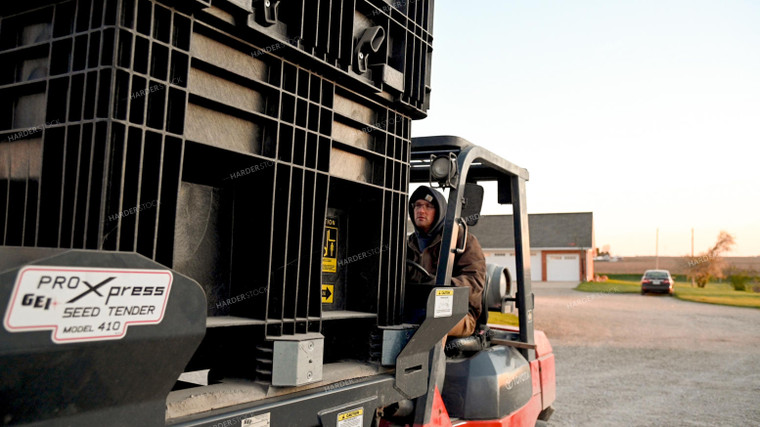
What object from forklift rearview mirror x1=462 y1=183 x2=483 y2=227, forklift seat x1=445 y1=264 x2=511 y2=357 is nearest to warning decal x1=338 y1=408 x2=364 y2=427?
forklift rearview mirror x1=462 y1=183 x2=483 y2=227

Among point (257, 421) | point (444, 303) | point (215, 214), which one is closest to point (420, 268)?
point (444, 303)

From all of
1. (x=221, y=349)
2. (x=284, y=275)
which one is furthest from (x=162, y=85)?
(x=221, y=349)

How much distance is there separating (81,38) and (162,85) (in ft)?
0.83

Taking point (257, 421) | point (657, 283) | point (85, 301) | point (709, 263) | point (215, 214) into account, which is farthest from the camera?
point (709, 263)

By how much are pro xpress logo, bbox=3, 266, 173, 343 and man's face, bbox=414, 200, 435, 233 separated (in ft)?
8.62

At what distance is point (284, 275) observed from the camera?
2.31 metres

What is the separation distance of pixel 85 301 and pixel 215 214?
976 millimetres

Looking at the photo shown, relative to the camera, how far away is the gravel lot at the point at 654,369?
7.62 metres

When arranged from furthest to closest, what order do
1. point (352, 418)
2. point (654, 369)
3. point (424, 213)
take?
point (654, 369), point (424, 213), point (352, 418)

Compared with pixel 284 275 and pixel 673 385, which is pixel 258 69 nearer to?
pixel 284 275

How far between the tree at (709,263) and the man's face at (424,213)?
1926 inches

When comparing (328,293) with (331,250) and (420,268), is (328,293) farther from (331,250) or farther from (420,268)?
(420,268)

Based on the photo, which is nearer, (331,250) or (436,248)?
(331,250)

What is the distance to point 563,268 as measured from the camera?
50.0 m
